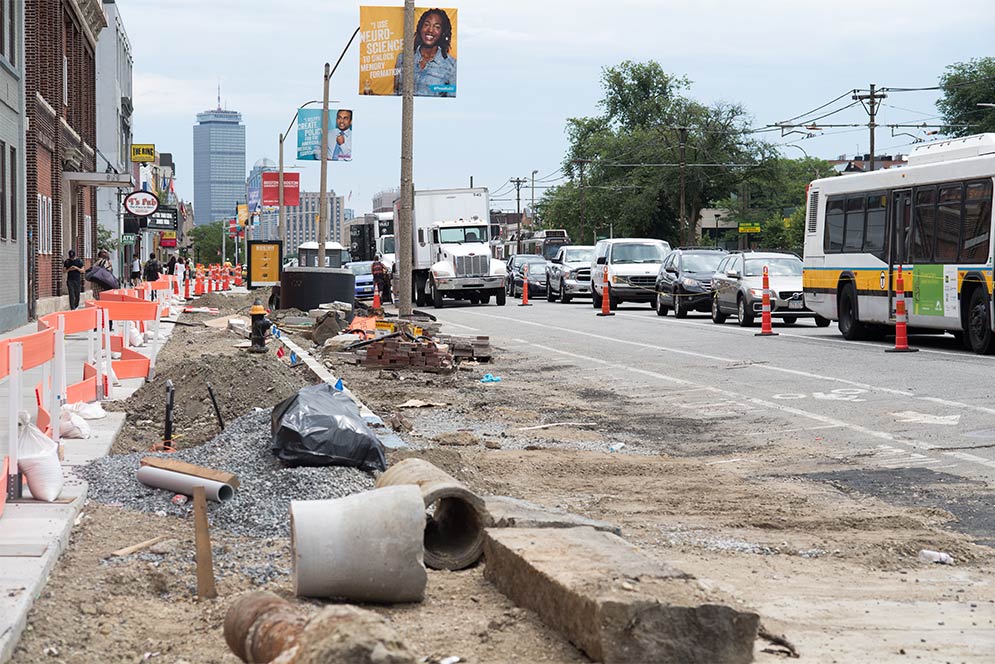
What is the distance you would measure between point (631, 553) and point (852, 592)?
1.31 metres

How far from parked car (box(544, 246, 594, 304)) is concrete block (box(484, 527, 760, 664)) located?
43.0 metres

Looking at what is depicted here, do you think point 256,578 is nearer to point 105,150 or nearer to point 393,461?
point 393,461

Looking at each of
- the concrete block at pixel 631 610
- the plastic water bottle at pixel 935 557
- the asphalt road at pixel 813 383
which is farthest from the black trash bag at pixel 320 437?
the asphalt road at pixel 813 383

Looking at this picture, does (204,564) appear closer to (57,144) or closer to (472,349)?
(472,349)

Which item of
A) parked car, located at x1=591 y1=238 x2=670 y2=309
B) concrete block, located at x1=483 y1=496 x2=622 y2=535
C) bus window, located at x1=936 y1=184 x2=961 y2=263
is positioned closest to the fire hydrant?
bus window, located at x1=936 y1=184 x2=961 y2=263

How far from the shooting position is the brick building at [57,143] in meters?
33.5

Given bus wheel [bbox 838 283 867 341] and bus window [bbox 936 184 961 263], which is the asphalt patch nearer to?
bus window [bbox 936 184 961 263]

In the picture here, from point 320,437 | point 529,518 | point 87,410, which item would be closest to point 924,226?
point 87,410

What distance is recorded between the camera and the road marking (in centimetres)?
1299

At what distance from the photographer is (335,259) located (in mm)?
75938

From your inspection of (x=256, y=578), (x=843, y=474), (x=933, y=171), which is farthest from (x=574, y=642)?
(x=933, y=171)

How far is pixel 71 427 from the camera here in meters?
11.3

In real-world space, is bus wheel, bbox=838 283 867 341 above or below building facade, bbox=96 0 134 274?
below

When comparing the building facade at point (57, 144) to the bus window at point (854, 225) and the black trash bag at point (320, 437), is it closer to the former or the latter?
the bus window at point (854, 225)
